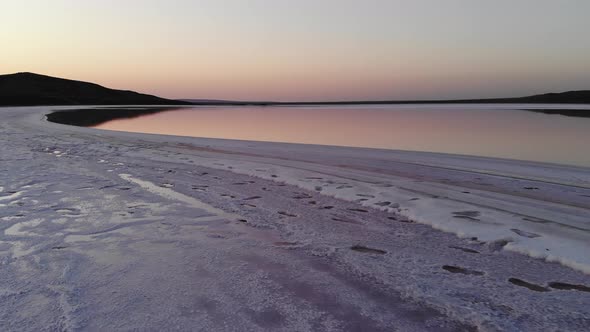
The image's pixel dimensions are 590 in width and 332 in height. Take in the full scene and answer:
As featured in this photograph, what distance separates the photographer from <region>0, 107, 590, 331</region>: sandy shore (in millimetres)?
2854

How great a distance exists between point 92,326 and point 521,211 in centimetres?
547

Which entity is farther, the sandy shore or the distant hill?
the distant hill

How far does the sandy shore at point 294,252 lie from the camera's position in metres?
2.85

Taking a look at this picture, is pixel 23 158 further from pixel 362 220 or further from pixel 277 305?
pixel 277 305

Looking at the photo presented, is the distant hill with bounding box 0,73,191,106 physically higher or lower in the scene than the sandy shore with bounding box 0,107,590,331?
higher

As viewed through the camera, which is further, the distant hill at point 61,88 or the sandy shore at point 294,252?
the distant hill at point 61,88

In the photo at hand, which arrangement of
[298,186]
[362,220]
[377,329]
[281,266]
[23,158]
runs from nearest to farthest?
1. [377,329]
2. [281,266]
3. [362,220]
4. [298,186]
5. [23,158]

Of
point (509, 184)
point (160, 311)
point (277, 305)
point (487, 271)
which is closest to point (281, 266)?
point (277, 305)

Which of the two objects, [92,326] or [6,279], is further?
[6,279]

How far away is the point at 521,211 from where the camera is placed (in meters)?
5.60

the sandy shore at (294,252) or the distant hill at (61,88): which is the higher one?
the distant hill at (61,88)

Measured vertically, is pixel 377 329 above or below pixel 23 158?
below

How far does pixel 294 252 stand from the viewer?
4.15 meters

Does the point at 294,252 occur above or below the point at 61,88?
below
